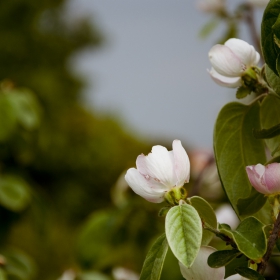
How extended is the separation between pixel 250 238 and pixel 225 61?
0.12m

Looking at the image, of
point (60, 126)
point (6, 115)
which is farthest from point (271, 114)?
point (60, 126)

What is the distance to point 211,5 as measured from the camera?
0.81 m

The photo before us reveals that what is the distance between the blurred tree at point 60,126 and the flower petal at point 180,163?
3503 millimetres

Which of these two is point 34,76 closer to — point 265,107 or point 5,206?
point 5,206

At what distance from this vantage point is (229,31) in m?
0.80

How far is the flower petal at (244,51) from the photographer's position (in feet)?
1.26

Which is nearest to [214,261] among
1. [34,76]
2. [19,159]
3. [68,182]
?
[19,159]

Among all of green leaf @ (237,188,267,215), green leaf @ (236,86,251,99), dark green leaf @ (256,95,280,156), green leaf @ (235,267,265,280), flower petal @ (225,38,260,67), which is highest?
flower petal @ (225,38,260,67)

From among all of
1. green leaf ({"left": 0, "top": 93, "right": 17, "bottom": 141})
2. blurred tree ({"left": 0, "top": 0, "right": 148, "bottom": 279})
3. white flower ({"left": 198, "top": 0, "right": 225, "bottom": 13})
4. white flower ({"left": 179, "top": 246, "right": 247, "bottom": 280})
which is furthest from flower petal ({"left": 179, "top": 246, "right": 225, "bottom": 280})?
blurred tree ({"left": 0, "top": 0, "right": 148, "bottom": 279})

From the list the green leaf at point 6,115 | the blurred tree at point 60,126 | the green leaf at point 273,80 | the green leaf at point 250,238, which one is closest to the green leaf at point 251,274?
the green leaf at point 250,238

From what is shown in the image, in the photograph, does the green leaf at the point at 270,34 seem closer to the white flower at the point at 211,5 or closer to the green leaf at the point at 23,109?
the white flower at the point at 211,5

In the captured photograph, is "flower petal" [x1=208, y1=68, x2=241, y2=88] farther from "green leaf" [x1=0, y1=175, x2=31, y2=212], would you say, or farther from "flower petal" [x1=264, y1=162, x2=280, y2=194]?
"green leaf" [x1=0, y1=175, x2=31, y2=212]

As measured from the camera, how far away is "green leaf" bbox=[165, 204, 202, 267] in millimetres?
299

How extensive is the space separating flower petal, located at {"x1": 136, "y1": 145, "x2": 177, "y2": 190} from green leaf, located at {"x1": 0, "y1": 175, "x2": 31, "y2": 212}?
0.67 m
